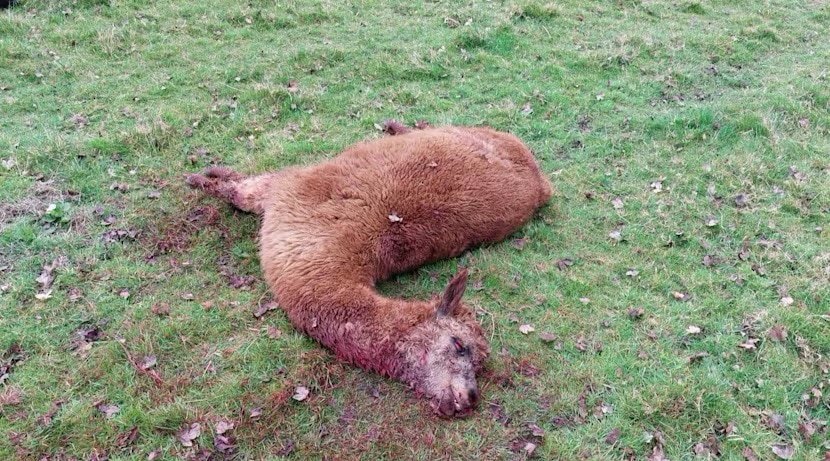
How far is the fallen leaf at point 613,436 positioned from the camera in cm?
429

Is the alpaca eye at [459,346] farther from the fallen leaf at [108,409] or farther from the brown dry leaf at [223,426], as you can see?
the fallen leaf at [108,409]

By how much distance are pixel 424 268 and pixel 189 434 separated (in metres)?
2.55

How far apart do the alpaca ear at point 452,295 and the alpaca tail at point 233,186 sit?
2517mm

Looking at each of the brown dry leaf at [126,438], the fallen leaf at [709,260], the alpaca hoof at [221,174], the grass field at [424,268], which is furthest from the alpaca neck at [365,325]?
the fallen leaf at [709,260]

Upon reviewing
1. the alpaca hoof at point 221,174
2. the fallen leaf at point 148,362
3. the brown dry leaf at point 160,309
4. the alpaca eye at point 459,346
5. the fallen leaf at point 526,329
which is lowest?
the fallen leaf at point 526,329

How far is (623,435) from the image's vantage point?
14.2ft

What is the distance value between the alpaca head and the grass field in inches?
8.6

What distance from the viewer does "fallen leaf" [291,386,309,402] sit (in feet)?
14.6

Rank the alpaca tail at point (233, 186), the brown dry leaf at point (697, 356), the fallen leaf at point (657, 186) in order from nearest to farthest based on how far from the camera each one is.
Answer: the brown dry leaf at point (697, 356), the alpaca tail at point (233, 186), the fallen leaf at point (657, 186)

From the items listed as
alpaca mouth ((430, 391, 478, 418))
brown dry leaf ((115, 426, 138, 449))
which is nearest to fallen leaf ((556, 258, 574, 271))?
alpaca mouth ((430, 391, 478, 418))

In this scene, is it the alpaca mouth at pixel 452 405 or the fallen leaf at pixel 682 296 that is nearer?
the alpaca mouth at pixel 452 405

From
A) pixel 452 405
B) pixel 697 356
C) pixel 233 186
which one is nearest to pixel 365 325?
pixel 452 405

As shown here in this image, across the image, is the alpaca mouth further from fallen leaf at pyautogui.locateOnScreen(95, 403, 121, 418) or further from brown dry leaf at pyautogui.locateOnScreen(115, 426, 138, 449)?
fallen leaf at pyautogui.locateOnScreen(95, 403, 121, 418)

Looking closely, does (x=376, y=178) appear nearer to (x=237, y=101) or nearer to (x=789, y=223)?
(x=237, y=101)
